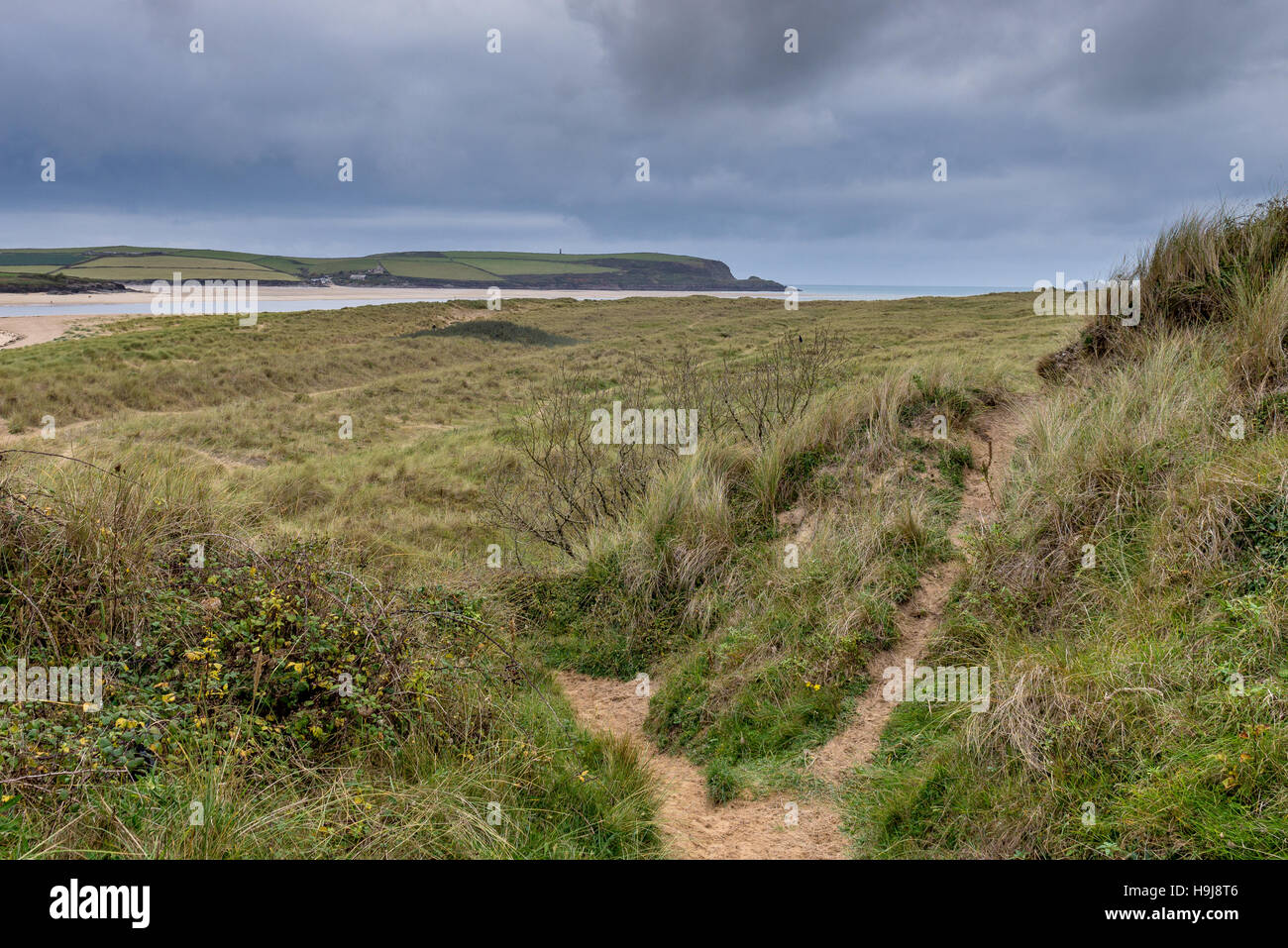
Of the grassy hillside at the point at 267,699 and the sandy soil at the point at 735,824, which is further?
the sandy soil at the point at 735,824

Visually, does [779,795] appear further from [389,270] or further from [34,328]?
[389,270]

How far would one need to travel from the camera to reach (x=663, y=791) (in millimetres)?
4383

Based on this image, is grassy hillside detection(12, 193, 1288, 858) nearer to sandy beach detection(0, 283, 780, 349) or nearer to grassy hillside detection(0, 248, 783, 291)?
sandy beach detection(0, 283, 780, 349)

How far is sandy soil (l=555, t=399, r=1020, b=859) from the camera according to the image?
3.97m

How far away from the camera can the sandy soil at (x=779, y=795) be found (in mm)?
3969

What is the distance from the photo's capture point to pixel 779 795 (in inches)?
172

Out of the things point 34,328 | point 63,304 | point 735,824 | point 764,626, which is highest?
point 63,304

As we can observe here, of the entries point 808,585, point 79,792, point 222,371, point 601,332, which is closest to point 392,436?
point 222,371

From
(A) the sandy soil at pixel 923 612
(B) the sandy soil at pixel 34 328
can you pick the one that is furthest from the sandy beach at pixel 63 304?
(A) the sandy soil at pixel 923 612

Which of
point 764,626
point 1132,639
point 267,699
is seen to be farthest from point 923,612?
point 267,699

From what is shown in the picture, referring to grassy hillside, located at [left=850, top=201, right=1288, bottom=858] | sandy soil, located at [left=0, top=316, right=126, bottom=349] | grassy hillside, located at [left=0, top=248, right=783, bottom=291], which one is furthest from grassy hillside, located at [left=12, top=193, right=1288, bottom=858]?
grassy hillside, located at [left=0, top=248, right=783, bottom=291]

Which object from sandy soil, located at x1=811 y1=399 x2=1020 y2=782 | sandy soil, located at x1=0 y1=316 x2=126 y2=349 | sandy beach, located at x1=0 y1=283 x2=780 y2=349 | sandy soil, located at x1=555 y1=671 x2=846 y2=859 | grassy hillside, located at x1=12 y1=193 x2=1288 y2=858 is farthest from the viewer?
sandy beach, located at x1=0 y1=283 x2=780 y2=349

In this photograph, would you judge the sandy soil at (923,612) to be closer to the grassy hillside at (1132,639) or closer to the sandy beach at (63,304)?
the grassy hillside at (1132,639)

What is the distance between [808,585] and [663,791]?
232cm
